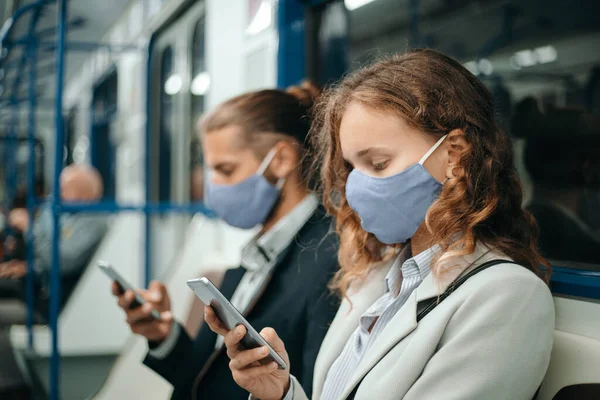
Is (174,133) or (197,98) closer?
(197,98)

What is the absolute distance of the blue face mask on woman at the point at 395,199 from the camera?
1.24 m

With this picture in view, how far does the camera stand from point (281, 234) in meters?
A: 1.85

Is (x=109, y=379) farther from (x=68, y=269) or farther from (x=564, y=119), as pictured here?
(x=564, y=119)

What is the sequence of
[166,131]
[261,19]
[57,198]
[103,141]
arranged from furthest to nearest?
[103,141]
[166,131]
[261,19]
[57,198]

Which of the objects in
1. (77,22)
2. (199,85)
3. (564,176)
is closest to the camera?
(564,176)

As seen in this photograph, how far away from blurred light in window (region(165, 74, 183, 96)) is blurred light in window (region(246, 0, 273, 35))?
A: 1767 mm

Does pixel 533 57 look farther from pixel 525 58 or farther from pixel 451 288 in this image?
pixel 451 288

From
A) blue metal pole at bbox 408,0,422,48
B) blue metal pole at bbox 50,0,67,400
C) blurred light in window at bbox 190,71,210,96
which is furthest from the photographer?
blurred light in window at bbox 190,71,210,96

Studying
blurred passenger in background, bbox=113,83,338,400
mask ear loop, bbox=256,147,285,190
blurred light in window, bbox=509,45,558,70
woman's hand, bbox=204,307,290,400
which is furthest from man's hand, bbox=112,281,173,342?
blurred light in window, bbox=509,45,558,70

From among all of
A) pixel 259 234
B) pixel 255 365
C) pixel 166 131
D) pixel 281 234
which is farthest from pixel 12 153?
pixel 255 365

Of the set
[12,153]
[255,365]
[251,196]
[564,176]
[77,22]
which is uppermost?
[255,365]

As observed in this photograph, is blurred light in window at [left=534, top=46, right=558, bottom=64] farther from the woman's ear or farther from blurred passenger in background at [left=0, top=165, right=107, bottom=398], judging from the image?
blurred passenger in background at [left=0, top=165, right=107, bottom=398]

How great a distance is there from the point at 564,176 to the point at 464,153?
48 cm

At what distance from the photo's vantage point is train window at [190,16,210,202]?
14.6ft
